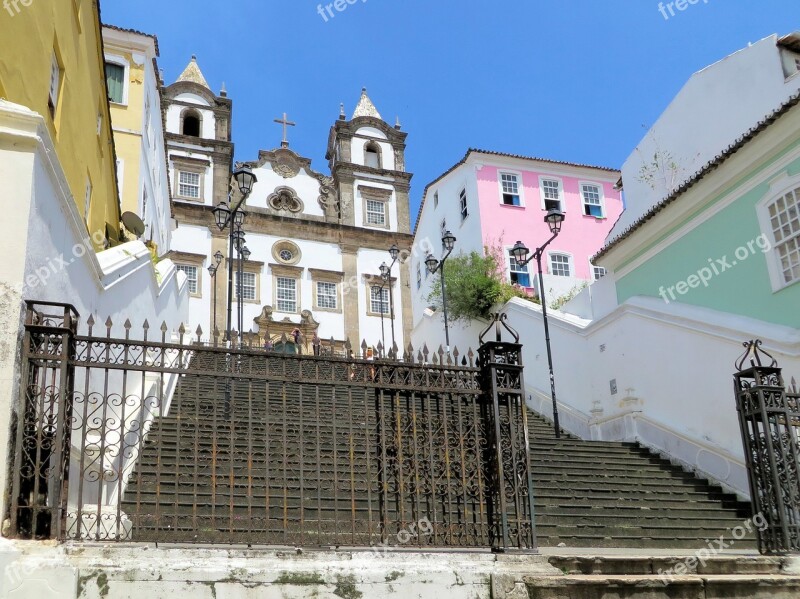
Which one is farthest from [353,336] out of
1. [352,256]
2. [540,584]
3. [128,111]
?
[540,584]

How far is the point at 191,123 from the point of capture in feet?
136

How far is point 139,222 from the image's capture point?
64.7 ft

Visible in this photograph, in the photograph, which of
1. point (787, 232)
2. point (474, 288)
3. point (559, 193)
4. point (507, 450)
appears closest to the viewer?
point (507, 450)

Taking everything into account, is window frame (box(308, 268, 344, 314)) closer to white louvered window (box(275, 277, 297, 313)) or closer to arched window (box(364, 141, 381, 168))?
white louvered window (box(275, 277, 297, 313))

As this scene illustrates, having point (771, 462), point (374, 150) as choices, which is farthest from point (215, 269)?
point (771, 462)

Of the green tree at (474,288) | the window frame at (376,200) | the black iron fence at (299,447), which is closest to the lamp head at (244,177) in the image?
the black iron fence at (299,447)

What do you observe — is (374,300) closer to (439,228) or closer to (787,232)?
(439,228)

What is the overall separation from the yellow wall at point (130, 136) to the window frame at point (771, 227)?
1614 centimetres

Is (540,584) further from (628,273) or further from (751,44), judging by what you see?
(751,44)

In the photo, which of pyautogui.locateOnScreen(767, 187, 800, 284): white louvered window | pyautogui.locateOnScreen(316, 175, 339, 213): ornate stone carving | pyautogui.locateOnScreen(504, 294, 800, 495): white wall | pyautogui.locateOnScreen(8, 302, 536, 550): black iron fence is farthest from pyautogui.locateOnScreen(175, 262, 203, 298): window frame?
pyautogui.locateOnScreen(8, 302, 536, 550): black iron fence

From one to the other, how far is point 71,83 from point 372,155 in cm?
3197

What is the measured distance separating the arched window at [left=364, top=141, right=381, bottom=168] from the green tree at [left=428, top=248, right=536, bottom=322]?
1843 centimetres

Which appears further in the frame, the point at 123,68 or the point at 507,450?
the point at 123,68

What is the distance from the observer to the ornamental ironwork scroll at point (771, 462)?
831 cm
